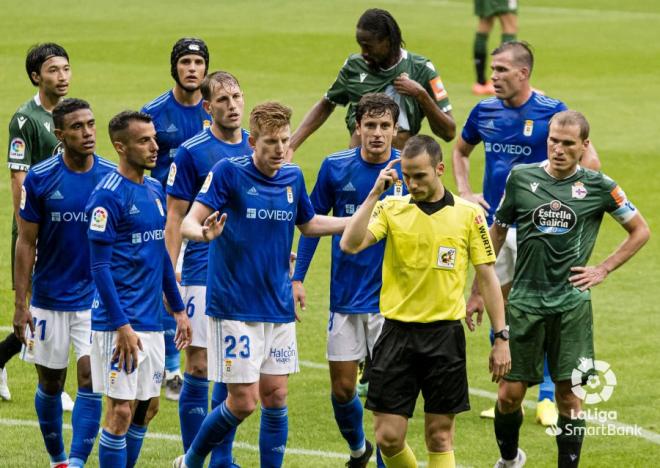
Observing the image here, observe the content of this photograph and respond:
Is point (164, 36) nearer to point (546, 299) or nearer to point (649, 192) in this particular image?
point (649, 192)

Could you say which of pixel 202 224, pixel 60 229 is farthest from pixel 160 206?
pixel 60 229

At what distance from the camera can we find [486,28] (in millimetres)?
24094

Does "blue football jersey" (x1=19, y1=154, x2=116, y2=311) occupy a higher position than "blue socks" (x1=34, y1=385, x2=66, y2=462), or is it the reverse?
"blue football jersey" (x1=19, y1=154, x2=116, y2=311)

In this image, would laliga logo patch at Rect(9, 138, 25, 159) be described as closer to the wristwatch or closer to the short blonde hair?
the short blonde hair

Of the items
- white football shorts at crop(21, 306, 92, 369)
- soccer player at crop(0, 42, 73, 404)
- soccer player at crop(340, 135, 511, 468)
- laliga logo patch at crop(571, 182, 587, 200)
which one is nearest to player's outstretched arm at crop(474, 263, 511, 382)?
soccer player at crop(340, 135, 511, 468)

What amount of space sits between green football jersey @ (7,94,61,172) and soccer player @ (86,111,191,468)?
1961 mm

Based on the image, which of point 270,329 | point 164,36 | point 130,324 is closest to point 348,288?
point 270,329

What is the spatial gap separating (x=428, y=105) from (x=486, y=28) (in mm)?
14704

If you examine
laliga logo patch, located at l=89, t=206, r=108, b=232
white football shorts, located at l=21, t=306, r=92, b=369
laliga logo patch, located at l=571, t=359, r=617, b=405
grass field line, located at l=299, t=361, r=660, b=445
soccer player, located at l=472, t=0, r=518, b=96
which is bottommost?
grass field line, located at l=299, t=361, r=660, b=445

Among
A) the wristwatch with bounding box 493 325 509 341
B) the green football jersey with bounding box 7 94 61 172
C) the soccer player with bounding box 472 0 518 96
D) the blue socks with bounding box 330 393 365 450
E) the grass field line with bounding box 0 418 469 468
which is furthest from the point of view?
the soccer player with bounding box 472 0 518 96

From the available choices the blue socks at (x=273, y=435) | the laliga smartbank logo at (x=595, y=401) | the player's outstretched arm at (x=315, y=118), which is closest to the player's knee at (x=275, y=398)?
the blue socks at (x=273, y=435)

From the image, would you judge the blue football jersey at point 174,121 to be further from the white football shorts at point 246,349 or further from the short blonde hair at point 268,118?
the white football shorts at point 246,349

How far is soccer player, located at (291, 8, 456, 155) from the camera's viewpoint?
9.76m

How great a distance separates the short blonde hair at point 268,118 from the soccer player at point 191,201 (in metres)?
0.76
